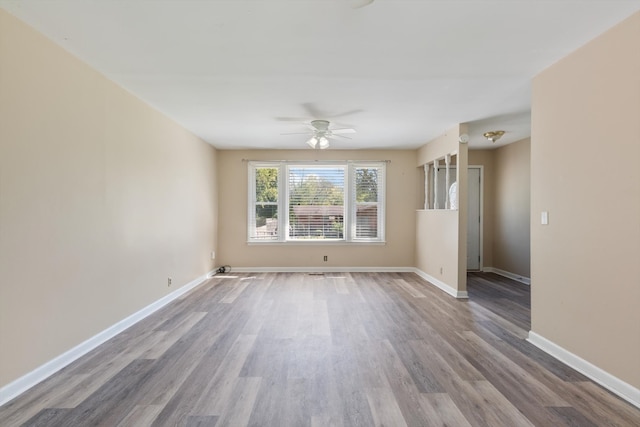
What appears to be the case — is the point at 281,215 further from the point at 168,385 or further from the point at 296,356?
the point at 168,385

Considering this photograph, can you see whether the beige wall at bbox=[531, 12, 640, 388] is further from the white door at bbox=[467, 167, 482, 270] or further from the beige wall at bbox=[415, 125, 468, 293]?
the white door at bbox=[467, 167, 482, 270]

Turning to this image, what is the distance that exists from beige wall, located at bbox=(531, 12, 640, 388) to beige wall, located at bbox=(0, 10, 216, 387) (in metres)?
3.97

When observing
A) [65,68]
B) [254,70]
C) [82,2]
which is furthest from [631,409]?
[65,68]

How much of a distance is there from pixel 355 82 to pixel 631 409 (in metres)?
3.10

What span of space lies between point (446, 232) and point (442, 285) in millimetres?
841

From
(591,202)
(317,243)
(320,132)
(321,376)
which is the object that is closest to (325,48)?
(320,132)

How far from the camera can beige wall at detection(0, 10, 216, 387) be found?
195 cm

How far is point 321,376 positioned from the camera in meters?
2.22

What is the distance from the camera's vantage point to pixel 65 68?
2.36 m

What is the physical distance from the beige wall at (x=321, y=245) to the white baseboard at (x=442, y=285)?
44 centimetres

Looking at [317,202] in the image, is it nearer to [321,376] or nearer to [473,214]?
[473,214]

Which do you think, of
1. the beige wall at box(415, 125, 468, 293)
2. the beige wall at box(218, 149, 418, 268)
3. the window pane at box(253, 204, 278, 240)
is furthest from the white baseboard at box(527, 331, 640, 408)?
the window pane at box(253, 204, 278, 240)

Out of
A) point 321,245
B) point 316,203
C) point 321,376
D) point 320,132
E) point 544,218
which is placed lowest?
point 321,376

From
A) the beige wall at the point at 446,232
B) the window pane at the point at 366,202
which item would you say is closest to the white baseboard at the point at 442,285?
the beige wall at the point at 446,232
